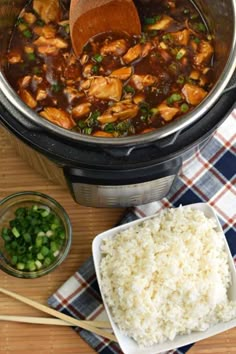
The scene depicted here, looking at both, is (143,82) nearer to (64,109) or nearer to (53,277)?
(64,109)

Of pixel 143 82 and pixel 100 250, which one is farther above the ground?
pixel 143 82

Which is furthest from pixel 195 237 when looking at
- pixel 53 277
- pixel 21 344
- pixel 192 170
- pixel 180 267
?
pixel 21 344

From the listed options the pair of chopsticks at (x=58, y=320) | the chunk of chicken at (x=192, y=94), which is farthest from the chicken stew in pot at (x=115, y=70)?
the pair of chopsticks at (x=58, y=320)

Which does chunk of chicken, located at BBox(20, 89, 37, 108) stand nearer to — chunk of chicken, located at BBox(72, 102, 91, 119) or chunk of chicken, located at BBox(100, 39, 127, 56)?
chunk of chicken, located at BBox(72, 102, 91, 119)

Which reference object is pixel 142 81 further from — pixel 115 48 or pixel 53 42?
pixel 53 42

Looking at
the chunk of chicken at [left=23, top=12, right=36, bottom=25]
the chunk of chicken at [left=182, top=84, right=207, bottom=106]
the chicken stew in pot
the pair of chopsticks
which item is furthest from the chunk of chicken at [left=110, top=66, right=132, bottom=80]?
the pair of chopsticks

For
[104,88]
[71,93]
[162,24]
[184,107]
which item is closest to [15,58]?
[71,93]
